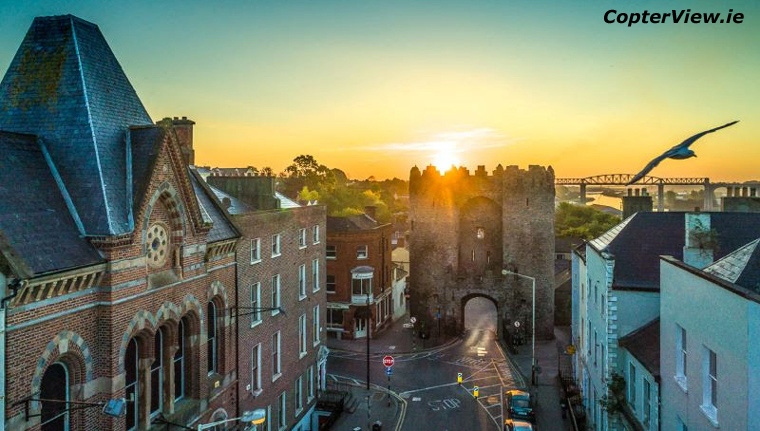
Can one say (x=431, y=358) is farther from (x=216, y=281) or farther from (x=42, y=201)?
(x=42, y=201)

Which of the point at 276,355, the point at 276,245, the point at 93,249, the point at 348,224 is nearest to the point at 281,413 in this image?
the point at 276,355

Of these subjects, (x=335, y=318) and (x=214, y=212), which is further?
(x=335, y=318)

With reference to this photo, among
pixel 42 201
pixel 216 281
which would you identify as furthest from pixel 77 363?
pixel 216 281

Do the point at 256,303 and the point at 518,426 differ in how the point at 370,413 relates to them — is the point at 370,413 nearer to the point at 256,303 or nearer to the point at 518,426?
the point at 518,426

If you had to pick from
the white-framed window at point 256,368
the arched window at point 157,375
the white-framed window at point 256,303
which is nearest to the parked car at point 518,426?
the white-framed window at point 256,368

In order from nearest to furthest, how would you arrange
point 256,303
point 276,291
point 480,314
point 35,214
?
point 35,214
point 256,303
point 276,291
point 480,314

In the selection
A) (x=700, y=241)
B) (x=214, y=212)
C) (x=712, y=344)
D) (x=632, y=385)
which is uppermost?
(x=214, y=212)

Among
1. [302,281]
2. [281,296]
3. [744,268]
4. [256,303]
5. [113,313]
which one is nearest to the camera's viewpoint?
[744,268]

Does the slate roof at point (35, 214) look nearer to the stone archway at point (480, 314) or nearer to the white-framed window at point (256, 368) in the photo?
the white-framed window at point (256, 368)
